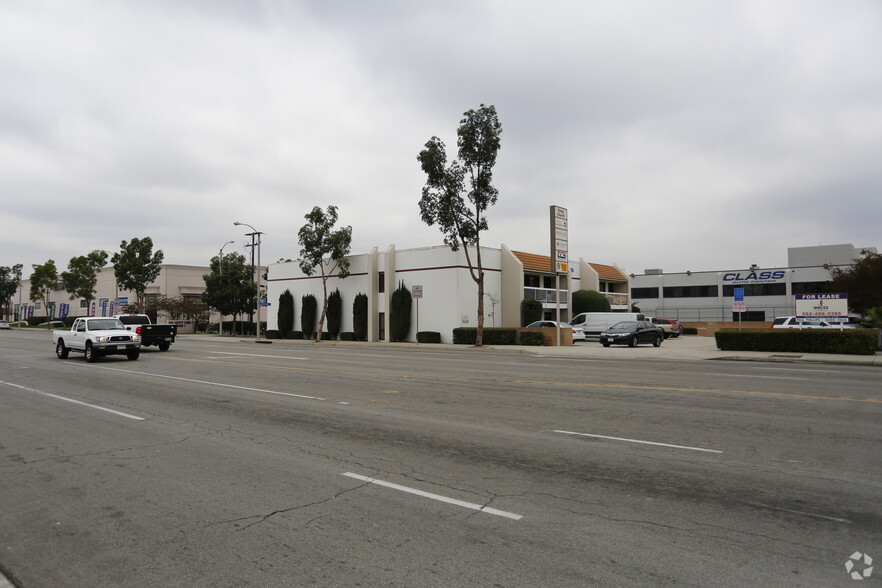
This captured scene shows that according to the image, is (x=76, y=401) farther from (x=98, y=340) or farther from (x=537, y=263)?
(x=537, y=263)

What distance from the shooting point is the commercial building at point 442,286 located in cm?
4038

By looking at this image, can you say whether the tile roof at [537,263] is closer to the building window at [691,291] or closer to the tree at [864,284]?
the tree at [864,284]

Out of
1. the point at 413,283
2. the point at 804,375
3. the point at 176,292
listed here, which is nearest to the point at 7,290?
the point at 176,292

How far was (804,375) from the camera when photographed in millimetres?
16906

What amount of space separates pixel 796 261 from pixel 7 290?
132 meters

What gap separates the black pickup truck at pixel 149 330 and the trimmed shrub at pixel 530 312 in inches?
923

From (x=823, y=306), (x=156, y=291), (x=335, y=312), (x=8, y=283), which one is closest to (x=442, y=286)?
(x=335, y=312)

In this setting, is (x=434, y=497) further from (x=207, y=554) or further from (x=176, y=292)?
(x=176, y=292)

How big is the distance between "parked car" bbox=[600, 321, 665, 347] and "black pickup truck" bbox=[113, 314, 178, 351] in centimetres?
2362

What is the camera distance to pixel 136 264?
197 ft

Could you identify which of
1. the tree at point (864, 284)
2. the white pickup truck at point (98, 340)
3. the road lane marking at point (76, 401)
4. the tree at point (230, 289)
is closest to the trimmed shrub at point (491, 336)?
the white pickup truck at point (98, 340)

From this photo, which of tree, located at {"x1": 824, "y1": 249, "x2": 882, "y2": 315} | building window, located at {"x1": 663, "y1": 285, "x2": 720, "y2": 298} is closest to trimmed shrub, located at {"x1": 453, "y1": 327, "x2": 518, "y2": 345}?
tree, located at {"x1": 824, "y1": 249, "x2": 882, "y2": 315}

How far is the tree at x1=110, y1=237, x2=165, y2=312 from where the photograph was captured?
59.9 meters

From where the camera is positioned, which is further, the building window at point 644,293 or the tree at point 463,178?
the building window at point 644,293
